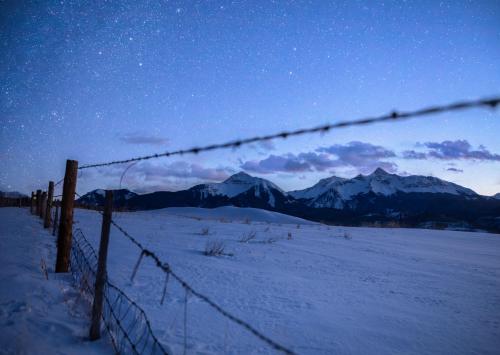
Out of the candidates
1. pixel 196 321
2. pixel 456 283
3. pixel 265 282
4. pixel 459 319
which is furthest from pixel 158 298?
pixel 456 283

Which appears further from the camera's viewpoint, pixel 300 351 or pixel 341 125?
pixel 300 351

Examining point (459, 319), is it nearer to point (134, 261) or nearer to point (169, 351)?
point (169, 351)

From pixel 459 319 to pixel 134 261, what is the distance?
5.39 m

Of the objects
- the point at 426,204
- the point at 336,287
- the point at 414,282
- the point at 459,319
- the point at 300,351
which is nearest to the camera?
the point at 300,351

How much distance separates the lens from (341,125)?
5.87ft

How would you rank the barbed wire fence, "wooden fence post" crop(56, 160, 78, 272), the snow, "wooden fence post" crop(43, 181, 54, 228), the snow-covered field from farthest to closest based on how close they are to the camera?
"wooden fence post" crop(43, 181, 54, 228) < "wooden fence post" crop(56, 160, 78, 272) < the snow-covered field < the snow < the barbed wire fence

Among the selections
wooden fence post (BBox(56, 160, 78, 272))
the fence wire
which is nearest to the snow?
the fence wire

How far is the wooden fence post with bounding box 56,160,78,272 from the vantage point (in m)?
5.07

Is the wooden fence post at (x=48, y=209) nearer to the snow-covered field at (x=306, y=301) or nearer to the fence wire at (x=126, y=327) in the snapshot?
the snow-covered field at (x=306, y=301)

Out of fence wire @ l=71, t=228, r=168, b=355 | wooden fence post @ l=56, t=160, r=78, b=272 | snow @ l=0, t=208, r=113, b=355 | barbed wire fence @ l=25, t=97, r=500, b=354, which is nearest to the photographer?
barbed wire fence @ l=25, t=97, r=500, b=354

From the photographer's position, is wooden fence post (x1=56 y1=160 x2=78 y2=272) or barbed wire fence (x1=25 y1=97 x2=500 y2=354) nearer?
barbed wire fence (x1=25 y1=97 x2=500 y2=354)

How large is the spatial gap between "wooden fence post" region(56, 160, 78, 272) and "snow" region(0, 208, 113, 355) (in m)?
0.34

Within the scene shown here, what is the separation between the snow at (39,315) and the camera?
2.67 m

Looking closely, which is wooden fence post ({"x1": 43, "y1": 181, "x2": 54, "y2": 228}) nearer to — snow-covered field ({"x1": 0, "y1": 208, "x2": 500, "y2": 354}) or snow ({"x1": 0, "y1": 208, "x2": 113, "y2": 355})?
snow-covered field ({"x1": 0, "y1": 208, "x2": 500, "y2": 354})
